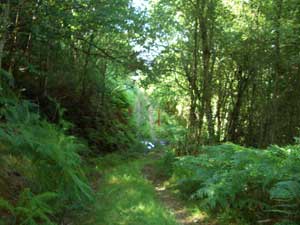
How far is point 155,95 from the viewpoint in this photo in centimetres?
1555

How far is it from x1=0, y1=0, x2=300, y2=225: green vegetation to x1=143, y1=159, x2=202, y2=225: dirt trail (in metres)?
0.06

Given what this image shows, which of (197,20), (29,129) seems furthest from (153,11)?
(29,129)

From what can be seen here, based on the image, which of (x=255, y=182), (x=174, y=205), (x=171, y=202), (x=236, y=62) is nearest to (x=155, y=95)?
(x=236, y=62)

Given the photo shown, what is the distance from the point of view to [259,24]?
10.4 m

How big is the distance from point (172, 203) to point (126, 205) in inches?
56.7

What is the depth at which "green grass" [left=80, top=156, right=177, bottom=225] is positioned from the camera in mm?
5926

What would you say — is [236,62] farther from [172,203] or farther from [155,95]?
[172,203]

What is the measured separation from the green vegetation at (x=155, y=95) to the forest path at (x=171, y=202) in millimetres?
57

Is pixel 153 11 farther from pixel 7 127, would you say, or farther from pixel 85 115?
pixel 7 127

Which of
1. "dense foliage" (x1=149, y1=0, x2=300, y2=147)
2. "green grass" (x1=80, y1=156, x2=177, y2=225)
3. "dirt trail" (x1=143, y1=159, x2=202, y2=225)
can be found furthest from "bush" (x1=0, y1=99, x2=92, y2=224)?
"dense foliage" (x1=149, y1=0, x2=300, y2=147)

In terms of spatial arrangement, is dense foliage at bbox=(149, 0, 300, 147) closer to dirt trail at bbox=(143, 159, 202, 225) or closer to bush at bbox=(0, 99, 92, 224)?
dirt trail at bbox=(143, 159, 202, 225)

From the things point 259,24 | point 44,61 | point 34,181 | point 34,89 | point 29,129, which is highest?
A: point 259,24

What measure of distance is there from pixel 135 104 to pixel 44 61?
11053 millimetres

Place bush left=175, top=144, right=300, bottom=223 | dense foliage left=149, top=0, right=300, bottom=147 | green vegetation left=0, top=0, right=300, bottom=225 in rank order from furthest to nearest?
dense foliage left=149, top=0, right=300, bottom=147 → green vegetation left=0, top=0, right=300, bottom=225 → bush left=175, top=144, right=300, bottom=223
